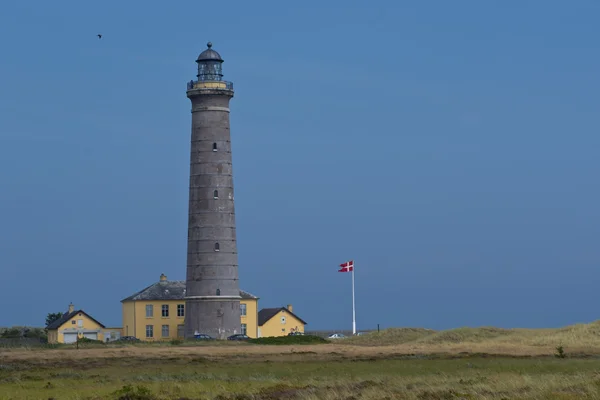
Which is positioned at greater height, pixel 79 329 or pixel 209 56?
pixel 209 56

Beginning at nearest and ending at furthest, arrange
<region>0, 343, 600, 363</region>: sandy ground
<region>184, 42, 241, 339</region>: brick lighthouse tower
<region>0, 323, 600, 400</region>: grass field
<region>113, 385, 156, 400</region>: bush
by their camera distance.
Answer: <region>113, 385, 156, 400</region>: bush
<region>0, 323, 600, 400</region>: grass field
<region>0, 343, 600, 363</region>: sandy ground
<region>184, 42, 241, 339</region>: brick lighthouse tower

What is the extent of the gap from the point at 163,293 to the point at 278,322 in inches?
452

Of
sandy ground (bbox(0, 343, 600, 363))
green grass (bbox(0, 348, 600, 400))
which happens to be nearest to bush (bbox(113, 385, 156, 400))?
green grass (bbox(0, 348, 600, 400))

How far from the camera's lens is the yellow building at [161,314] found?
105 meters

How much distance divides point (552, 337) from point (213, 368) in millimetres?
30014

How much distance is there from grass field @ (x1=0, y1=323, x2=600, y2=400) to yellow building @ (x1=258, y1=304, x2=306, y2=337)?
28.5 metres

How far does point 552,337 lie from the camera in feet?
243

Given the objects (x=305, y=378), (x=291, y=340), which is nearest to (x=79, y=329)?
(x=291, y=340)

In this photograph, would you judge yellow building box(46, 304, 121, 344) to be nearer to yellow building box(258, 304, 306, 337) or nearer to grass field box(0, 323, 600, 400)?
yellow building box(258, 304, 306, 337)

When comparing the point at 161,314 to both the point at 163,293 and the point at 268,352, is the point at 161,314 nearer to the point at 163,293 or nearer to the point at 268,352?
the point at 163,293

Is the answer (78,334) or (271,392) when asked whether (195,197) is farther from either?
(271,392)

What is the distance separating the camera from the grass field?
34.7 m

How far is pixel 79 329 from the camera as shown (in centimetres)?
10681

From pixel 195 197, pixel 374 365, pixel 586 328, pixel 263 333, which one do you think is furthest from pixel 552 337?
pixel 263 333
